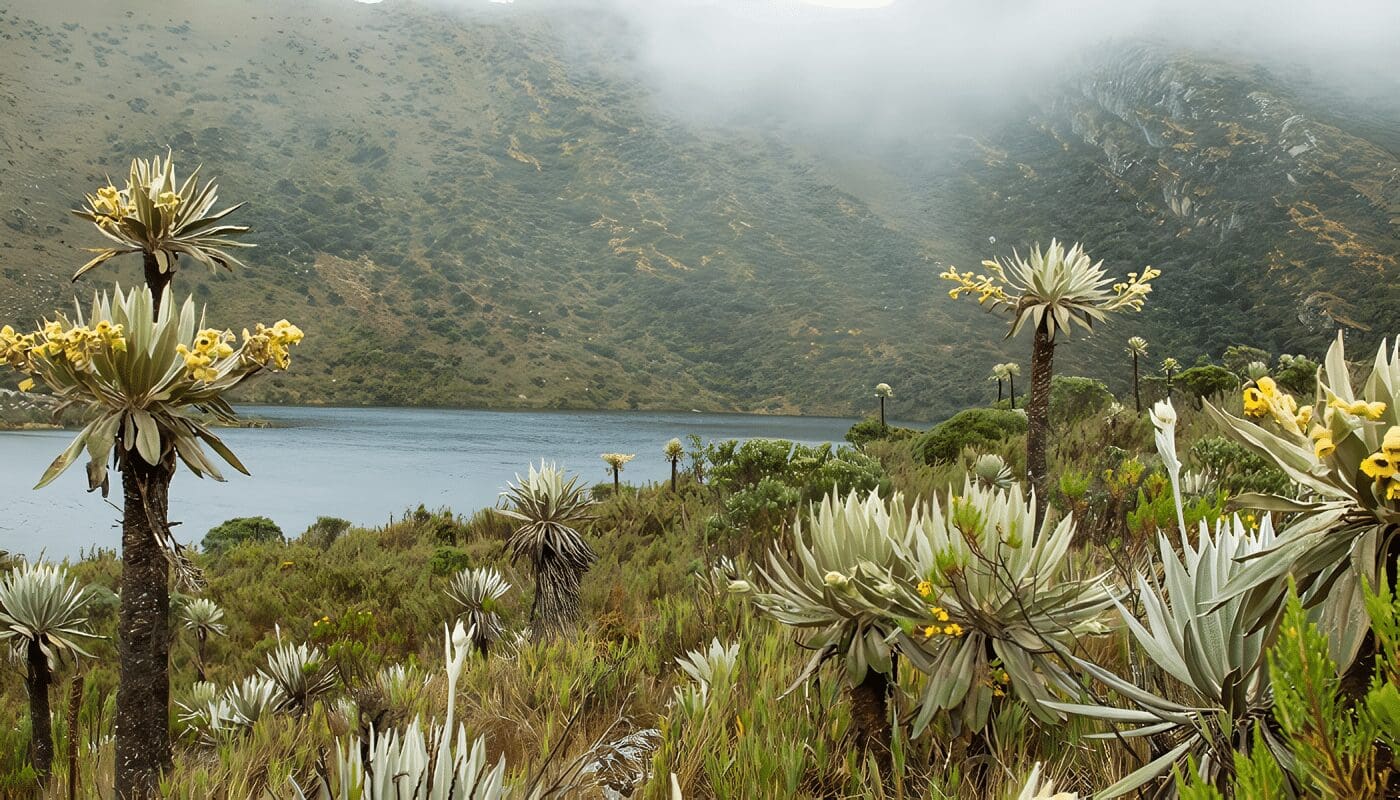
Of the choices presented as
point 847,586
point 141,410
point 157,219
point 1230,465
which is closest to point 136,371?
point 141,410

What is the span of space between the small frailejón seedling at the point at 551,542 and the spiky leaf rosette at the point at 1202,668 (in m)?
5.34

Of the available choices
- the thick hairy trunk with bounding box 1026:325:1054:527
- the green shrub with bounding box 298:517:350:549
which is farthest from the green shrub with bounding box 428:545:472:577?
the thick hairy trunk with bounding box 1026:325:1054:527

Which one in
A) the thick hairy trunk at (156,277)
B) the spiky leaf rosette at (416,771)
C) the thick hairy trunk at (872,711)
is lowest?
the thick hairy trunk at (872,711)

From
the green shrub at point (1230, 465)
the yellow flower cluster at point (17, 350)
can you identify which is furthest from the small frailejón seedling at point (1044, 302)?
the yellow flower cluster at point (17, 350)

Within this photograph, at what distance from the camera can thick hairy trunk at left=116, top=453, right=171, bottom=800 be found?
2770mm

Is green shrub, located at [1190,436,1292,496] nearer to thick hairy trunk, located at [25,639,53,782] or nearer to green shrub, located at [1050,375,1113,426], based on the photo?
green shrub, located at [1050,375,1113,426]

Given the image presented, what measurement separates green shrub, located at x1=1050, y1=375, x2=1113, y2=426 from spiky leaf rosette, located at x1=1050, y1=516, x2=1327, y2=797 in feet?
41.7

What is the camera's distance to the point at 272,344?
2.79 m

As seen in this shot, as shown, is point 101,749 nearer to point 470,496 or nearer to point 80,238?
point 470,496

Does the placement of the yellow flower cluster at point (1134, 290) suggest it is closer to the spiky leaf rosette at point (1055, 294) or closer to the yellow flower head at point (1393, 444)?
the spiky leaf rosette at point (1055, 294)

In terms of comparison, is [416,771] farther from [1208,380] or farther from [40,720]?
[1208,380]

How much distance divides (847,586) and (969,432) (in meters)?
10.2

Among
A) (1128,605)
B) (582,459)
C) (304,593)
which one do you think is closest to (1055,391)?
(1128,605)

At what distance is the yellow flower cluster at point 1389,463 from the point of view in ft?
3.35
